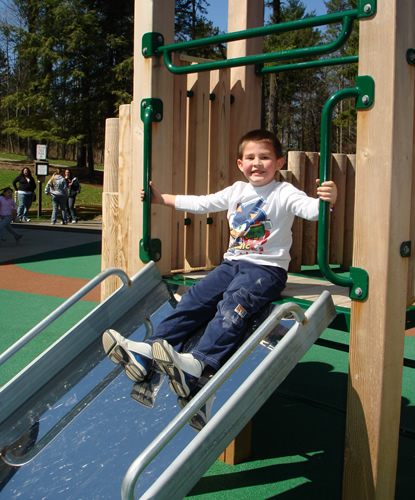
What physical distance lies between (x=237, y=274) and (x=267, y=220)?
0.31 metres

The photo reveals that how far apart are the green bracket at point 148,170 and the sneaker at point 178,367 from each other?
37.6 inches

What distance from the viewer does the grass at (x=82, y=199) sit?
70.2 ft

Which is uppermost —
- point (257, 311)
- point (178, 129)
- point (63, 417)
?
point (178, 129)

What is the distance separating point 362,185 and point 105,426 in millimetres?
1474

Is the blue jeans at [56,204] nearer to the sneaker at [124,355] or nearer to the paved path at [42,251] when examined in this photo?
the paved path at [42,251]

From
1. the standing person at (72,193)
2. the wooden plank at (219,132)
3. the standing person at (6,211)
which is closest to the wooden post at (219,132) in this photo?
the wooden plank at (219,132)

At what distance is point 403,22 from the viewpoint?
229 centimetres

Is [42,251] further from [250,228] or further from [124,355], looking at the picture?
[124,355]

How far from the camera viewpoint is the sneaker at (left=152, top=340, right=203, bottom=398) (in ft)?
7.60

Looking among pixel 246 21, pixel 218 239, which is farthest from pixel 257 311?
pixel 246 21

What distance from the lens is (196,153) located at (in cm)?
368

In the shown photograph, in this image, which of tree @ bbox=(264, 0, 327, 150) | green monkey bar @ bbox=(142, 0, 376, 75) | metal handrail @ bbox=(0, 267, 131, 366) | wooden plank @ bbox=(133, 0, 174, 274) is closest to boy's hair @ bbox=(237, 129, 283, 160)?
green monkey bar @ bbox=(142, 0, 376, 75)

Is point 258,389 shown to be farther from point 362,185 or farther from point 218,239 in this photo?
point 218,239

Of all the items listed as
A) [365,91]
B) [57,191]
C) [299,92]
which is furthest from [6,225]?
[299,92]
